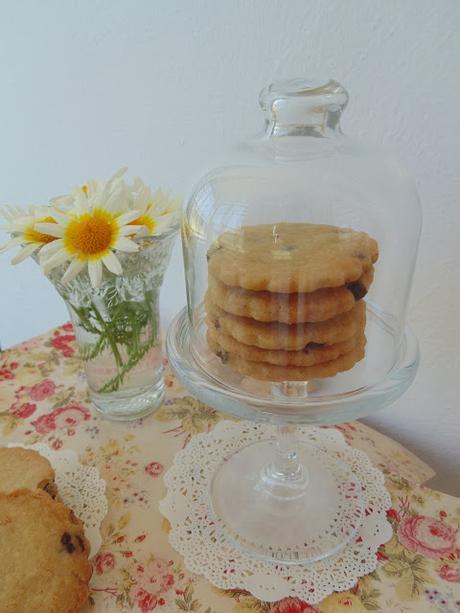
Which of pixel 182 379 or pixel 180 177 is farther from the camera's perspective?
pixel 180 177

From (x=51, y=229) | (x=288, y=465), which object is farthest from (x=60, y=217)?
(x=288, y=465)

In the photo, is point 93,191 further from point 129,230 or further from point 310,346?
point 310,346

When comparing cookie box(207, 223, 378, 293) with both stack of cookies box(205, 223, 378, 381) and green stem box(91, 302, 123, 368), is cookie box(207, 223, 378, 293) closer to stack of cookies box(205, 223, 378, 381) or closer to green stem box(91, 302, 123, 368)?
stack of cookies box(205, 223, 378, 381)

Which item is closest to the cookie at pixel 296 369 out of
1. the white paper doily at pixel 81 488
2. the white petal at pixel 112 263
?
the white petal at pixel 112 263

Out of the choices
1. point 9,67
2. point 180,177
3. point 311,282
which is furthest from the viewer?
point 9,67

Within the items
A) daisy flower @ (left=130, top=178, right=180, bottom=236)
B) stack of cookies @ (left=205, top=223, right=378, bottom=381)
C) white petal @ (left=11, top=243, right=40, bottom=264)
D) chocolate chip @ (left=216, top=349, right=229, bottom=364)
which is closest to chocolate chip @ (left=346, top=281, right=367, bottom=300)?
stack of cookies @ (left=205, top=223, right=378, bottom=381)

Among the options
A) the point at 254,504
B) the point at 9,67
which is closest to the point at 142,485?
the point at 254,504

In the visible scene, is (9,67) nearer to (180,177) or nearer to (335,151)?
(180,177)
